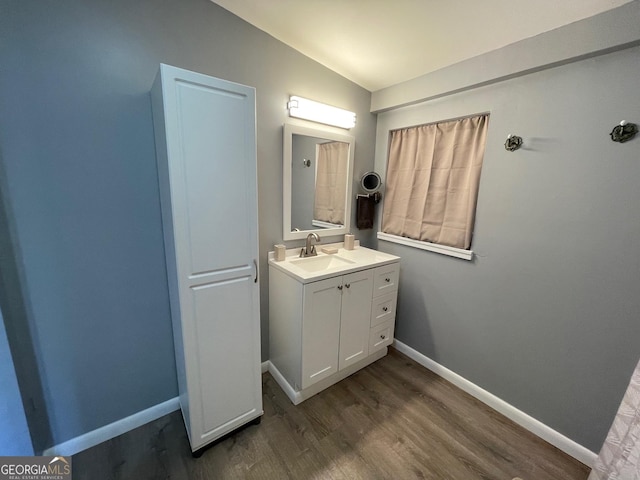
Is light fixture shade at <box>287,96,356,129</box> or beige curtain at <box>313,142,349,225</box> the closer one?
light fixture shade at <box>287,96,356,129</box>

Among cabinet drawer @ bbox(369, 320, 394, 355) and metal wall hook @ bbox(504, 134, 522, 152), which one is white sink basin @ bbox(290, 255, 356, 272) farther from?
metal wall hook @ bbox(504, 134, 522, 152)

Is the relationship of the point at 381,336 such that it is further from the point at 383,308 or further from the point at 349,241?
the point at 349,241

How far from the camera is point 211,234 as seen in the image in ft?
4.05

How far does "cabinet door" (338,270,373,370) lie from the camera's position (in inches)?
71.6

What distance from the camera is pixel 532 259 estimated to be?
1.54 m

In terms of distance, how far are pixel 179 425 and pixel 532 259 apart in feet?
8.02

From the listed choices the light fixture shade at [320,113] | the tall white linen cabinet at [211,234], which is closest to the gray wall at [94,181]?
the tall white linen cabinet at [211,234]

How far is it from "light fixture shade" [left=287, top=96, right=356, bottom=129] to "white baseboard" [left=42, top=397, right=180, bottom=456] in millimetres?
2200

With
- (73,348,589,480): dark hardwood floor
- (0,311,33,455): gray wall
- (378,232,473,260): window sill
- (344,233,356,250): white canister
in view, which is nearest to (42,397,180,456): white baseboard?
(73,348,589,480): dark hardwood floor

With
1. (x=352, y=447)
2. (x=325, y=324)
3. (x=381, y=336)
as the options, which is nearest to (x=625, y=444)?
(x=352, y=447)

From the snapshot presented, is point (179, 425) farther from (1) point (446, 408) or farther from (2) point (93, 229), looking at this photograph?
(1) point (446, 408)

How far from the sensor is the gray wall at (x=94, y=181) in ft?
3.63

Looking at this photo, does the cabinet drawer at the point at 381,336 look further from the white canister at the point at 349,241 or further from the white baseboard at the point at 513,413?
the white canister at the point at 349,241

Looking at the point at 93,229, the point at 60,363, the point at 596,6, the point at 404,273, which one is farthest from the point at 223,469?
the point at 596,6
